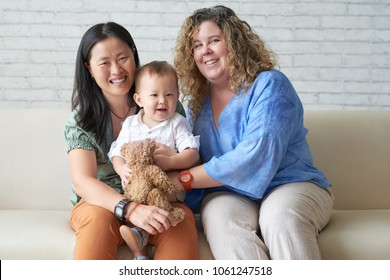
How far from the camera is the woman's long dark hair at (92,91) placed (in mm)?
2102

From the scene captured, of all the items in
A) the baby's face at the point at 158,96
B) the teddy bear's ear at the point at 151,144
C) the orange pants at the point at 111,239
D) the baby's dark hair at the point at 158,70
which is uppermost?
the baby's dark hair at the point at 158,70

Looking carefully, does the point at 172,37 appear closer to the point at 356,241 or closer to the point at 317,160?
the point at 317,160

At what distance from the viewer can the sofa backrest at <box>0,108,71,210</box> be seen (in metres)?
2.46

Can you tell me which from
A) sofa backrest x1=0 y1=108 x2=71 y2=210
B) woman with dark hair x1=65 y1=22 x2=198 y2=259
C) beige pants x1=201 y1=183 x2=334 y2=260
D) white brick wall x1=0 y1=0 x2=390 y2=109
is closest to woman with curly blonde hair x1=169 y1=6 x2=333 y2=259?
beige pants x1=201 y1=183 x2=334 y2=260

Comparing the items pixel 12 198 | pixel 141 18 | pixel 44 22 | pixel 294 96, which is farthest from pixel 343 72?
pixel 12 198

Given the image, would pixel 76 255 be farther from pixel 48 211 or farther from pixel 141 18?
pixel 141 18

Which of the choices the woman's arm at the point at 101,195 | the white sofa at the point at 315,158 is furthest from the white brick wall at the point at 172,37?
the woman's arm at the point at 101,195

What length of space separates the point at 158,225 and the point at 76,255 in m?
0.27

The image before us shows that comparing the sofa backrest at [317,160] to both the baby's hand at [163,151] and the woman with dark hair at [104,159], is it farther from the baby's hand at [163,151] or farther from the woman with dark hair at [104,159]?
the baby's hand at [163,151]

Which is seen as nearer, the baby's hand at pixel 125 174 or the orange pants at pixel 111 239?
the orange pants at pixel 111 239

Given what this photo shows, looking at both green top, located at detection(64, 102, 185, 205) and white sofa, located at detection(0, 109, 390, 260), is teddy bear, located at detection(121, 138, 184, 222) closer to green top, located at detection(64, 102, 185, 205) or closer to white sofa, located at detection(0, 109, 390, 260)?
green top, located at detection(64, 102, 185, 205)

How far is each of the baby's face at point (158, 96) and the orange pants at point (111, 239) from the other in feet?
1.18

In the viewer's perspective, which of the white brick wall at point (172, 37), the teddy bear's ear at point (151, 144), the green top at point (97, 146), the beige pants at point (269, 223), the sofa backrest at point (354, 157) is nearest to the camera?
the beige pants at point (269, 223)

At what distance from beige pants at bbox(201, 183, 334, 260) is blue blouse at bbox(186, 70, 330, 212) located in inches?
2.2
